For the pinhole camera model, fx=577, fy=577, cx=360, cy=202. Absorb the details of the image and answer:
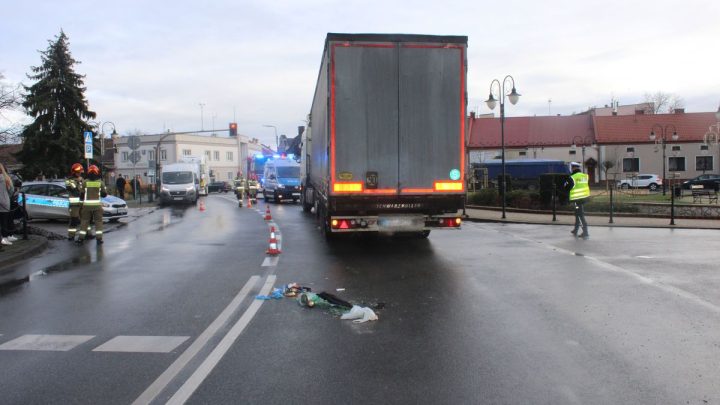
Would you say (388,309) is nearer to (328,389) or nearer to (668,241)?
(328,389)

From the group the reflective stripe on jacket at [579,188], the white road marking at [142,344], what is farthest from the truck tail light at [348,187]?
the reflective stripe on jacket at [579,188]

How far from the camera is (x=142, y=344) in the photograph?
530 cm

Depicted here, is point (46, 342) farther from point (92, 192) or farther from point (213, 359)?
point (92, 192)

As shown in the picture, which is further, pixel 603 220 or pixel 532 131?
pixel 532 131

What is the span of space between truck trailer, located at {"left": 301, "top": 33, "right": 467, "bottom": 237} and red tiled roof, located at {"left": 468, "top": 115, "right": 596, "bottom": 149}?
47360mm

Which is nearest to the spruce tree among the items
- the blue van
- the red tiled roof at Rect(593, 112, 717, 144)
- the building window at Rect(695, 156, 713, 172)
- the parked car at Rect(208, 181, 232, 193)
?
the blue van

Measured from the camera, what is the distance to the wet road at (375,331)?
4.20 m

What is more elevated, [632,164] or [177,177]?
[632,164]

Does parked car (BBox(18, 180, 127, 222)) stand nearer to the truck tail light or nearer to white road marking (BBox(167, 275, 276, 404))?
the truck tail light

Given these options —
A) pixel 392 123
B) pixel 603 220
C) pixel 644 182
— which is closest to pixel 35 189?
pixel 392 123

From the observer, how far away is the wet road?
4.20 meters

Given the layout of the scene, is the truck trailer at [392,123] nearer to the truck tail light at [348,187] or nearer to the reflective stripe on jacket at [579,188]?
the truck tail light at [348,187]

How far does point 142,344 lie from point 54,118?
146ft

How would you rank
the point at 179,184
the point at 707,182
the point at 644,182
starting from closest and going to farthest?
the point at 179,184 < the point at 707,182 < the point at 644,182
